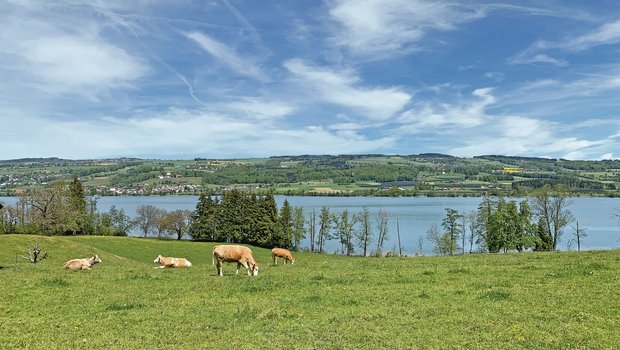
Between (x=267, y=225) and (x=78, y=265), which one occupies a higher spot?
(x=78, y=265)

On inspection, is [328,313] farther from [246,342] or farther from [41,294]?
[41,294]

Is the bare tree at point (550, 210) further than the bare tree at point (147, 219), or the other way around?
the bare tree at point (147, 219)

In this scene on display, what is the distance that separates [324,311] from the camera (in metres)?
12.5

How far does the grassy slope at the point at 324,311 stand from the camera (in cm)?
959

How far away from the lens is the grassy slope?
9586 millimetres

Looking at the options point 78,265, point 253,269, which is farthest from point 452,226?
point 78,265

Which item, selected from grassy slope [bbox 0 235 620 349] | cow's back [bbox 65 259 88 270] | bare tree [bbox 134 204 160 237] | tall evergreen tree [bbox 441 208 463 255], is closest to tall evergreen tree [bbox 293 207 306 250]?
tall evergreen tree [bbox 441 208 463 255]

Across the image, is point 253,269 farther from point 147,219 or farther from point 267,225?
point 147,219

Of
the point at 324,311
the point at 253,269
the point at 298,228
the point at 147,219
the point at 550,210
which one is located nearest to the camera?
the point at 324,311

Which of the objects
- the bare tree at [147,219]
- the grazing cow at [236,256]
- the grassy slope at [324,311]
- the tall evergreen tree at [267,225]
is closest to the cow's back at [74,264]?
the grassy slope at [324,311]

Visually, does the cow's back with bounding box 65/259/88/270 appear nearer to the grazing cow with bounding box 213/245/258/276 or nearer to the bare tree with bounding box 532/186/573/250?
the grazing cow with bounding box 213/245/258/276

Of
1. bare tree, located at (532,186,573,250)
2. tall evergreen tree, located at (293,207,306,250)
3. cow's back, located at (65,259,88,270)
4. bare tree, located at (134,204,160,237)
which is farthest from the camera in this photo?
bare tree, located at (134,204,160,237)

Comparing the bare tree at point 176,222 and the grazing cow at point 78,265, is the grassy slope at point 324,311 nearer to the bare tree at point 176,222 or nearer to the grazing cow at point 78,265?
the grazing cow at point 78,265

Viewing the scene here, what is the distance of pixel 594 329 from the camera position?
971cm
